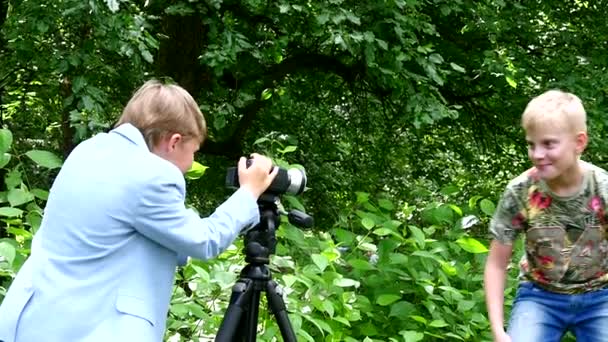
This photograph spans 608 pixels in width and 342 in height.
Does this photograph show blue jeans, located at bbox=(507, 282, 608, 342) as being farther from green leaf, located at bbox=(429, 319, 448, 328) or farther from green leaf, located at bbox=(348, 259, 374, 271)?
green leaf, located at bbox=(348, 259, 374, 271)

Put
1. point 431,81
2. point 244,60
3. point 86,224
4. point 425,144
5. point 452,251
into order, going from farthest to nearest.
Answer: point 425,144
point 244,60
point 431,81
point 452,251
point 86,224

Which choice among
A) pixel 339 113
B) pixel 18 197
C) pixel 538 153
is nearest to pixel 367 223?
pixel 538 153

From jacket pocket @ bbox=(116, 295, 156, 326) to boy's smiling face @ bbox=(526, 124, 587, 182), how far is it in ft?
3.74

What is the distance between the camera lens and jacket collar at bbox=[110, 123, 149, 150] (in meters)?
2.28

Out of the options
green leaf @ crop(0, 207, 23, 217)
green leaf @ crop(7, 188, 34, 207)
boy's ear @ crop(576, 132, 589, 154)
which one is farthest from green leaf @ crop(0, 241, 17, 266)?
boy's ear @ crop(576, 132, 589, 154)

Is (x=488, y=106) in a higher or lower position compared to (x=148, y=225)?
higher

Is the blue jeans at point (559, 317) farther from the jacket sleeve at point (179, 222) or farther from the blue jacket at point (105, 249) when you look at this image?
the blue jacket at point (105, 249)

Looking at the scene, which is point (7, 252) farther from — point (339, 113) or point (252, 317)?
point (339, 113)

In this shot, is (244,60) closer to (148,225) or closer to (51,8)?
(51,8)

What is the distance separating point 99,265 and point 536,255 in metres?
1.28

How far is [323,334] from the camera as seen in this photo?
127 inches

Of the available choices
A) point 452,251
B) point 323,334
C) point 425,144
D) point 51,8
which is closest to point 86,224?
point 323,334

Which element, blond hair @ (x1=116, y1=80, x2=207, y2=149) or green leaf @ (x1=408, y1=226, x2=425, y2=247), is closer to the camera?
blond hair @ (x1=116, y1=80, x2=207, y2=149)

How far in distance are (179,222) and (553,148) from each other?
105 centimetres
